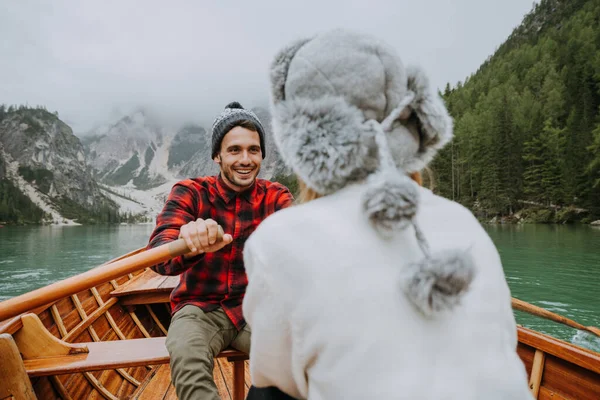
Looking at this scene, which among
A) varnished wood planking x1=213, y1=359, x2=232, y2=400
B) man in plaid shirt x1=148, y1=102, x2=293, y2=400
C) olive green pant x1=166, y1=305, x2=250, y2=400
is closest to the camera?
olive green pant x1=166, y1=305, x2=250, y2=400

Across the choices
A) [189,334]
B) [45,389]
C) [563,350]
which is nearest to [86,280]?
[189,334]

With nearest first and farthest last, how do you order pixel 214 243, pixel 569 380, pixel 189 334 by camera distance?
1. pixel 214 243
2. pixel 189 334
3. pixel 569 380

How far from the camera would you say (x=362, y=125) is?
3.12 ft

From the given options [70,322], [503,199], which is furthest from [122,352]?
[503,199]

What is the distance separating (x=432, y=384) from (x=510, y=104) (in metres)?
62.5

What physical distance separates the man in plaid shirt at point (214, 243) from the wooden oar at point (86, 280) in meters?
0.11

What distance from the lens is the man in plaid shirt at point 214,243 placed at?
1.89 m

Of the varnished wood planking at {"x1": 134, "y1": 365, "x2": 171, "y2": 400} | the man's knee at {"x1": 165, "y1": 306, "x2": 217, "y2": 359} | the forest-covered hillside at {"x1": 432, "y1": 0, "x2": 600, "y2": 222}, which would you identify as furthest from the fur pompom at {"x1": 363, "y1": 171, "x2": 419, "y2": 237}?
the forest-covered hillside at {"x1": 432, "y1": 0, "x2": 600, "y2": 222}

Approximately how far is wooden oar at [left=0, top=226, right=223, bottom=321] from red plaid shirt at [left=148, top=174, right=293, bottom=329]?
141 mm

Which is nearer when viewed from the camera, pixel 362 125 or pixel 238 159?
pixel 362 125

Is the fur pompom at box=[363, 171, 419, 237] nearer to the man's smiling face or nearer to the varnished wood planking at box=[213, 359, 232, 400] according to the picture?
the man's smiling face

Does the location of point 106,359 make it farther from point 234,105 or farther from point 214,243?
point 234,105

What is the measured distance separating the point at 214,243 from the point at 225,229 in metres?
0.67

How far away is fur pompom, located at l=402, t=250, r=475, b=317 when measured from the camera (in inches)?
31.9
